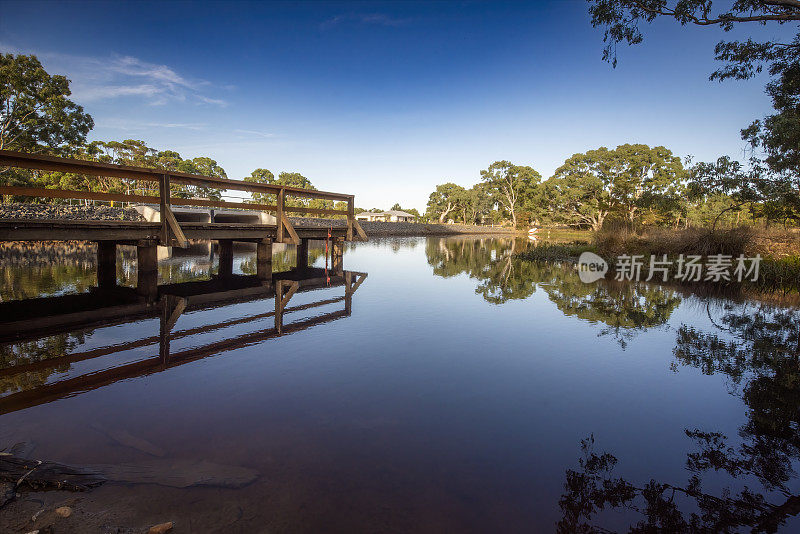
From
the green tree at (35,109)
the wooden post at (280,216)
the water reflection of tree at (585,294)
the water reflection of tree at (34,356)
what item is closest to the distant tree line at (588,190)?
the water reflection of tree at (585,294)

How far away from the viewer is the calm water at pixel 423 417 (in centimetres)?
268

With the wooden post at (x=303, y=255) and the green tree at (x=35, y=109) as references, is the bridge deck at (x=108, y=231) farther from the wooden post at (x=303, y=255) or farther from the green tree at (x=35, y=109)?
the green tree at (x=35, y=109)

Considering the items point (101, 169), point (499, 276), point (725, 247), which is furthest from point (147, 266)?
point (725, 247)

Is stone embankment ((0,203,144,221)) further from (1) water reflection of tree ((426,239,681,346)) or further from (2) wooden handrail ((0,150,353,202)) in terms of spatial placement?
(1) water reflection of tree ((426,239,681,346))

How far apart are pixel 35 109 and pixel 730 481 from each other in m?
38.8

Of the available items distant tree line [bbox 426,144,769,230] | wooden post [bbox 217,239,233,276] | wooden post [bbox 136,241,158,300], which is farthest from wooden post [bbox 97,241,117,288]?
distant tree line [bbox 426,144,769,230]

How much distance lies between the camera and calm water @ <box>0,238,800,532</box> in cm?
268

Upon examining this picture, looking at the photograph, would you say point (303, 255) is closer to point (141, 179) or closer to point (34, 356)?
point (141, 179)

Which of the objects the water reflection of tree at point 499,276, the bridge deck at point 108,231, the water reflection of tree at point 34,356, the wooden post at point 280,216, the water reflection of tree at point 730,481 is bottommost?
the water reflection of tree at point 34,356

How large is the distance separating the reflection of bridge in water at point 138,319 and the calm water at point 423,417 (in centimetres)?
6

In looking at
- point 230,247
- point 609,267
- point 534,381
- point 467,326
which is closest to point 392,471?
point 534,381

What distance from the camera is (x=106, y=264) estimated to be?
36.9ft

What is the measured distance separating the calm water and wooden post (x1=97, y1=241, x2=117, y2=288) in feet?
13.9

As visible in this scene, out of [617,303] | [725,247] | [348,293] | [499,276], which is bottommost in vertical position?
[348,293]
